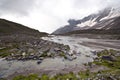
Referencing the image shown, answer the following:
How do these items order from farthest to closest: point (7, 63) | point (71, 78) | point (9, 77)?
point (7, 63), point (9, 77), point (71, 78)

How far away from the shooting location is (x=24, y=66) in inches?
2153

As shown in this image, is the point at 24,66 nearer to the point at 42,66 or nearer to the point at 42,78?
the point at 42,66

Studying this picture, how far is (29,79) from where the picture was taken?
4047 cm

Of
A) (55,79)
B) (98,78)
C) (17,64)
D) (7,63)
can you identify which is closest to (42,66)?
(17,64)

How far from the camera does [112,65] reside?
50938 millimetres

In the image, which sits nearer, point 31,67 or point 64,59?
point 31,67

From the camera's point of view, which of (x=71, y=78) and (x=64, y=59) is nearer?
(x=71, y=78)

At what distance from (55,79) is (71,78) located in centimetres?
306

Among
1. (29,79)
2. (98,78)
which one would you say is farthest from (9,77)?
(98,78)

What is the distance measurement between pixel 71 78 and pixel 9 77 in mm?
13933

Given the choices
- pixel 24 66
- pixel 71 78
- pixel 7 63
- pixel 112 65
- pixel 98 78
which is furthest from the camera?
pixel 7 63

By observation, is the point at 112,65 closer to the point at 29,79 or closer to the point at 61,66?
the point at 61,66

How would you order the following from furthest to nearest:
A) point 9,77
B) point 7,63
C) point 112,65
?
point 7,63 < point 112,65 < point 9,77

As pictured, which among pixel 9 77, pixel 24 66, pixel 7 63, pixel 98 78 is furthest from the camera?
pixel 7 63
